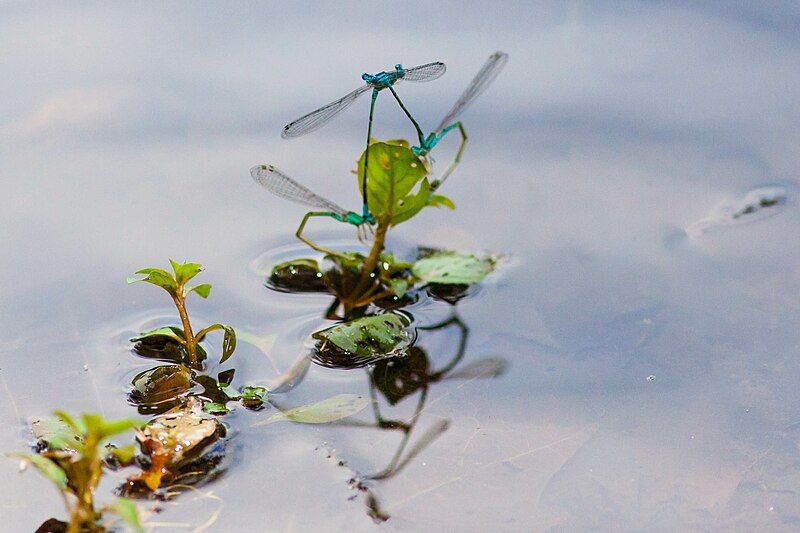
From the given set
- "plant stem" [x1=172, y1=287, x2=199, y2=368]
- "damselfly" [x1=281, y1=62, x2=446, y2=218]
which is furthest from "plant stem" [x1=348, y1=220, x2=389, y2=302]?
"plant stem" [x1=172, y1=287, x2=199, y2=368]

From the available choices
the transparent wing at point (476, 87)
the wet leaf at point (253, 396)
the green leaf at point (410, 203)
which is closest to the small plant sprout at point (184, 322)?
the wet leaf at point (253, 396)

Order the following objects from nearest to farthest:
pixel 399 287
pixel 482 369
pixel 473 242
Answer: pixel 482 369 < pixel 399 287 < pixel 473 242

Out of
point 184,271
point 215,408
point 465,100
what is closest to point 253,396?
point 215,408

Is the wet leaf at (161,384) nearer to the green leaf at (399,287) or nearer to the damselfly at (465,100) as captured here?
the green leaf at (399,287)

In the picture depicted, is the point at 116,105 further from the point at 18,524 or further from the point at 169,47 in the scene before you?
the point at 18,524

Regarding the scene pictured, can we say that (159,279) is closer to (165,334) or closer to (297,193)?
(165,334)
